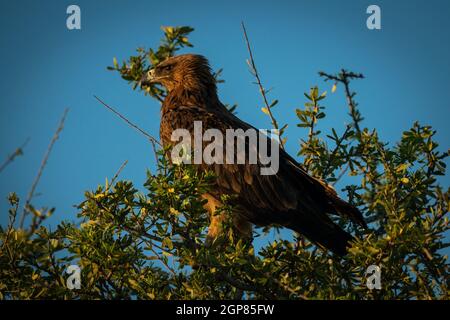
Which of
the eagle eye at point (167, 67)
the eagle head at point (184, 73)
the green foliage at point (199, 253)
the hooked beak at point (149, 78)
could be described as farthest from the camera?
the eagle eye at point (167, 67)

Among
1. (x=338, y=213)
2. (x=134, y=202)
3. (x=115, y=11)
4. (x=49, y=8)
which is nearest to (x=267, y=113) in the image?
(x=338, y=213)

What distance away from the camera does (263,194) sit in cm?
811

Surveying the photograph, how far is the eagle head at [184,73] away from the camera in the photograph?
9.76 meters

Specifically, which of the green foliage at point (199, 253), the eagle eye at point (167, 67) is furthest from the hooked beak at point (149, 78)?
the green foliage at point (199, 253)

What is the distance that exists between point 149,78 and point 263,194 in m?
2.48

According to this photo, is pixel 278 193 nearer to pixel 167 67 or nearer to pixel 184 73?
pixel 184 73

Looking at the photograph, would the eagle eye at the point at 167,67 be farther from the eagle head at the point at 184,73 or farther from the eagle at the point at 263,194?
the eagle at the point at 263,194

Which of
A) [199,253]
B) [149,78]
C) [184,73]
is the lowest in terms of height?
[199,253]

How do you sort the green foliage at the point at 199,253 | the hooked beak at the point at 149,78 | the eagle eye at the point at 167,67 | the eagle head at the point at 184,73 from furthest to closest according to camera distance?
the eagle eye at the point at 167,67
the eagle head at the point at 184,73
the hooked beak at the point at 149,78
the green foliage at the point at 199,253

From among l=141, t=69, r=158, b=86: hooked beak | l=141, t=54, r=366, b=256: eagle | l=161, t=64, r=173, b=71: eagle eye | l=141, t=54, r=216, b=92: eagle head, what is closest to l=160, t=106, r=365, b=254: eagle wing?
l=141, t=54, r=366, b=256: eagle

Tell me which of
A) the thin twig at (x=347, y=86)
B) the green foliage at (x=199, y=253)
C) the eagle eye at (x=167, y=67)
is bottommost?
the green foliage at (x=199, y=253)

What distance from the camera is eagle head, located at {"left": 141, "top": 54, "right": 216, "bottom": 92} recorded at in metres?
9.76

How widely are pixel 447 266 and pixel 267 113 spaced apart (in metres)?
2.39

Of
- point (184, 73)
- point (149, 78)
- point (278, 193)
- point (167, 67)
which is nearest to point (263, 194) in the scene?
point (278, 193)
